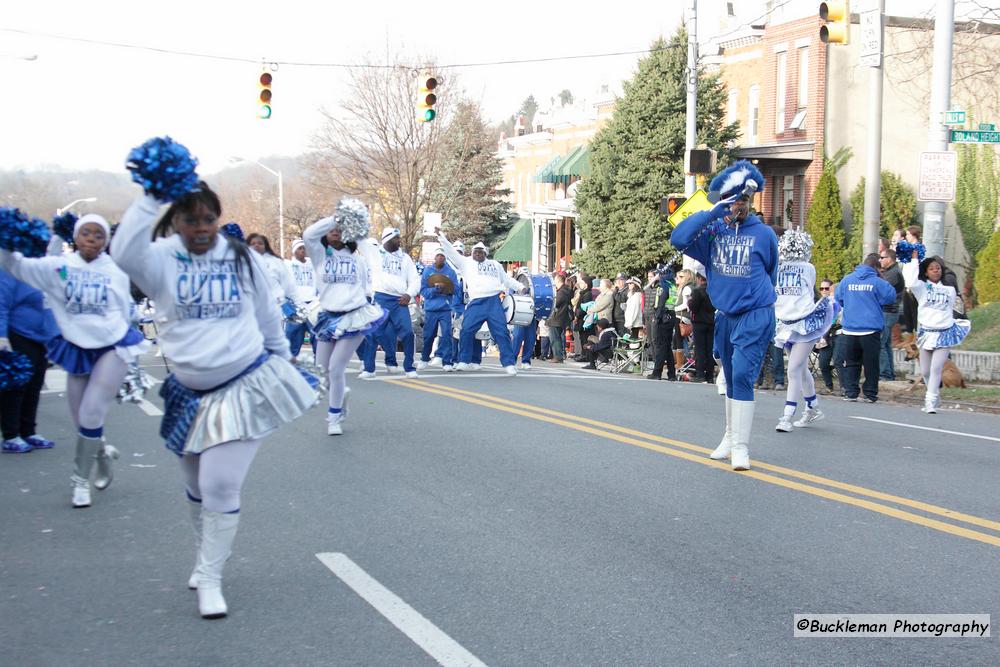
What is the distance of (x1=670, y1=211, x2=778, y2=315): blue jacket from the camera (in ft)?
30.4

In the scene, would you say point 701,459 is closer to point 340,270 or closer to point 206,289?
point 340,270

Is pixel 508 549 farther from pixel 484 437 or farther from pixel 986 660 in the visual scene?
pixel 484 437

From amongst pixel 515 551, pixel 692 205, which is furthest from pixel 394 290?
pixel 515 551

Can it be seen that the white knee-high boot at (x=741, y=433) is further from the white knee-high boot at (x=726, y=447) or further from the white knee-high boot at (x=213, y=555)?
the white knee-high boot at (x=213, y=555)

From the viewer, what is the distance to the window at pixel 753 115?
37.9 m

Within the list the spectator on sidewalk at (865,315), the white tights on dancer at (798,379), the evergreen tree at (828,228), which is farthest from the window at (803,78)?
the white tights on dancer at (798,379)

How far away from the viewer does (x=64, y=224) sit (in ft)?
28.6

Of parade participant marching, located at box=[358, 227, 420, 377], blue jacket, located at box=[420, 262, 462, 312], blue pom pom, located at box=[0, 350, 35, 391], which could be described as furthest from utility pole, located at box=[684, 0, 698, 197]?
blue pom pom, located at box=[0, 350, 35, 391]

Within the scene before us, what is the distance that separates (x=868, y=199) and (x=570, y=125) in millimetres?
38408

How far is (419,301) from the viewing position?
23609 mm

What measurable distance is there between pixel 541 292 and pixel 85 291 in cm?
1557

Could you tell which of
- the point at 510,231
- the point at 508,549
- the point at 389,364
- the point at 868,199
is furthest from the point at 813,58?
Result: the point at 508,549

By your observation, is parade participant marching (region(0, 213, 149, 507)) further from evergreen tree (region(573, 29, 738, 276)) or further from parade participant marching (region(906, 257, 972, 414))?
evergreen tree (region(573, 29, 738, 276))

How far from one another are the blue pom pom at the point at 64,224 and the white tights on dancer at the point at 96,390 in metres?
Answer: 1.13
